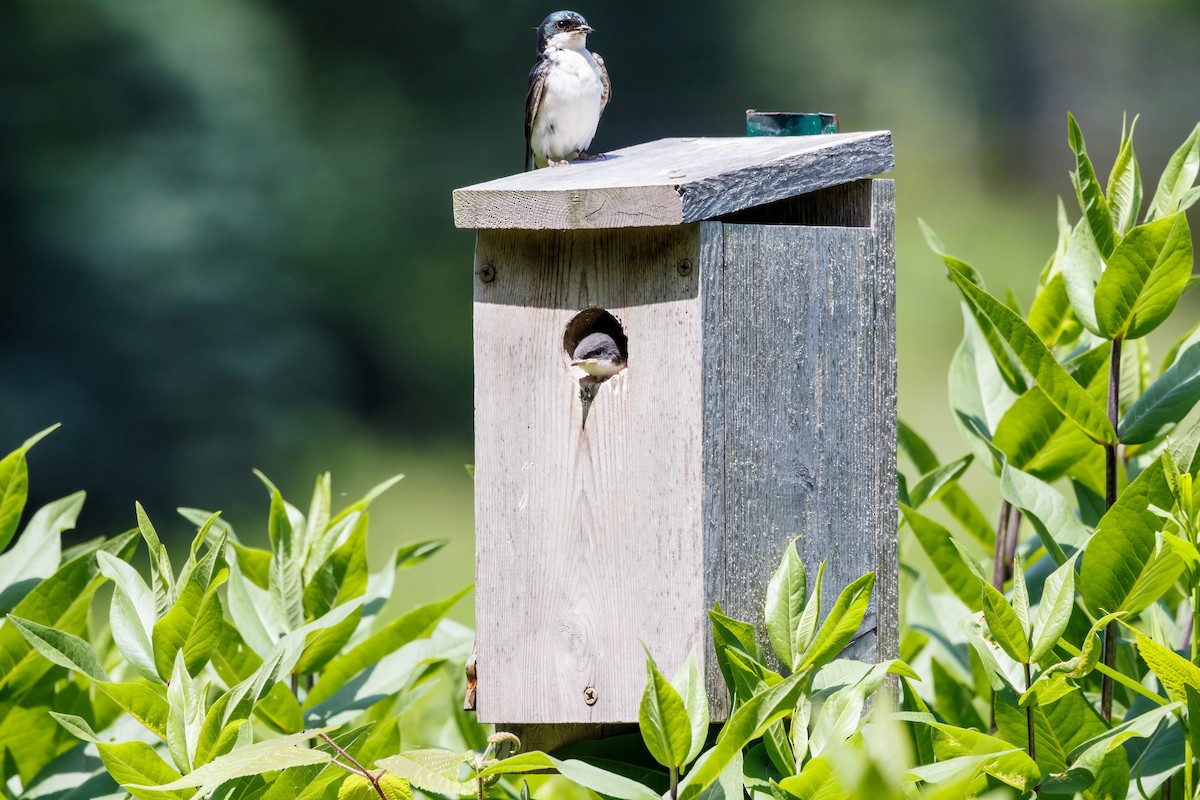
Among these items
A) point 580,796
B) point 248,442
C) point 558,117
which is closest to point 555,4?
point 248,442

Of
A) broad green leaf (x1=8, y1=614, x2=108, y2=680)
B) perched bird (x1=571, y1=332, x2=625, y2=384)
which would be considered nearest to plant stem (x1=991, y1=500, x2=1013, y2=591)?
perched bird (x1=571, y1=332, x2=625, y2=384)

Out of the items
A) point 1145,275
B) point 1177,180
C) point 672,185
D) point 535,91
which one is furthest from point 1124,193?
point 535,91

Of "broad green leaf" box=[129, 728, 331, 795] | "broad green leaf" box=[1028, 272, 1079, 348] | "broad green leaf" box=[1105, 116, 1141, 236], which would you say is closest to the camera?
"broad green leaf" box=[129, 728, 331, 795]

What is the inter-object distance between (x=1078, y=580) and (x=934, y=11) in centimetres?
854

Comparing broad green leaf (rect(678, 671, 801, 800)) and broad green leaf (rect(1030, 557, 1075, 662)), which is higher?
broad green leaf (rect(1030, 557, 1075, 662))

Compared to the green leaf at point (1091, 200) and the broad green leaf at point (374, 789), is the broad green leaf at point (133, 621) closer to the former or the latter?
the broad green leaf at point (374, 789)

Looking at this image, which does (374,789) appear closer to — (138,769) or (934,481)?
(138,769)

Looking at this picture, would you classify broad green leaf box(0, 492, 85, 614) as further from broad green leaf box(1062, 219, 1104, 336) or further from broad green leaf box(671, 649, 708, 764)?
broad green leaf box(1062, 219, 1104, 336)

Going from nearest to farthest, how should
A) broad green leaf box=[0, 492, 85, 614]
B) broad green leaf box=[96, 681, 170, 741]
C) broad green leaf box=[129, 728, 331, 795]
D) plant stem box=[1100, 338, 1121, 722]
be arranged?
broad green leaf box=[129, 728, 331, 795], broad green leaf box=[96, 681, 170, 741], plant stem box=[1100, 338, 1121, 722], broad green leaf box=[0, 492, 85, 614]

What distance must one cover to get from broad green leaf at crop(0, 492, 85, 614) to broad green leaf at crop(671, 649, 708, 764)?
84cm

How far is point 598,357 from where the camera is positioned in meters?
1.46

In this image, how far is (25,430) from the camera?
676cm

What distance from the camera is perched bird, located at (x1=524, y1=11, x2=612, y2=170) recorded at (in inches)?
99.4

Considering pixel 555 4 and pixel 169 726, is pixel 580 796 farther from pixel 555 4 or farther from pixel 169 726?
pixel 555 4
